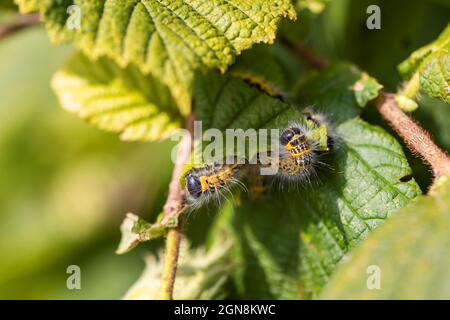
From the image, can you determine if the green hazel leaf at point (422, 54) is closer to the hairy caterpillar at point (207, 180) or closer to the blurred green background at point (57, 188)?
the hairy caterpillar at point (207, 180)

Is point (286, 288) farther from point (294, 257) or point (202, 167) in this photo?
point (202, 167)

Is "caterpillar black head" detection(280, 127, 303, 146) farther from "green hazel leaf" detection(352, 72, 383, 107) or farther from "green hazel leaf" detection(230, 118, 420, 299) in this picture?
"green hazel leaf" detection(352, 72, 383, 107)

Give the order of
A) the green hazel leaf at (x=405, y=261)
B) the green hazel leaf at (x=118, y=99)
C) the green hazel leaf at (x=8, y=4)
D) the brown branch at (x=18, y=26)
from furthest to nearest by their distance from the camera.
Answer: the brown branch at (x=18, y=26), the green hazel leaf at (x=8, y=4), the green hazel leaf at (x=118, y=99), the green hazel leaf at (x=405, y=261)

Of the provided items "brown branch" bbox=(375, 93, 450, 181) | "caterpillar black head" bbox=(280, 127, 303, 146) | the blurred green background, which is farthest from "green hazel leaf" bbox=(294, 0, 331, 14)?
the blurred green background

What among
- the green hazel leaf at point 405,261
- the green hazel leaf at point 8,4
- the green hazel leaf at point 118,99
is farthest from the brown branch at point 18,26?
the green hazel leaf at point 405,261

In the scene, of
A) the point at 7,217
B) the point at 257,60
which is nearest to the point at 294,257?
the point at 257,60

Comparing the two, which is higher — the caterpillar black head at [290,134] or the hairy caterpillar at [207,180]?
the caterpillar black head at [290,134]
